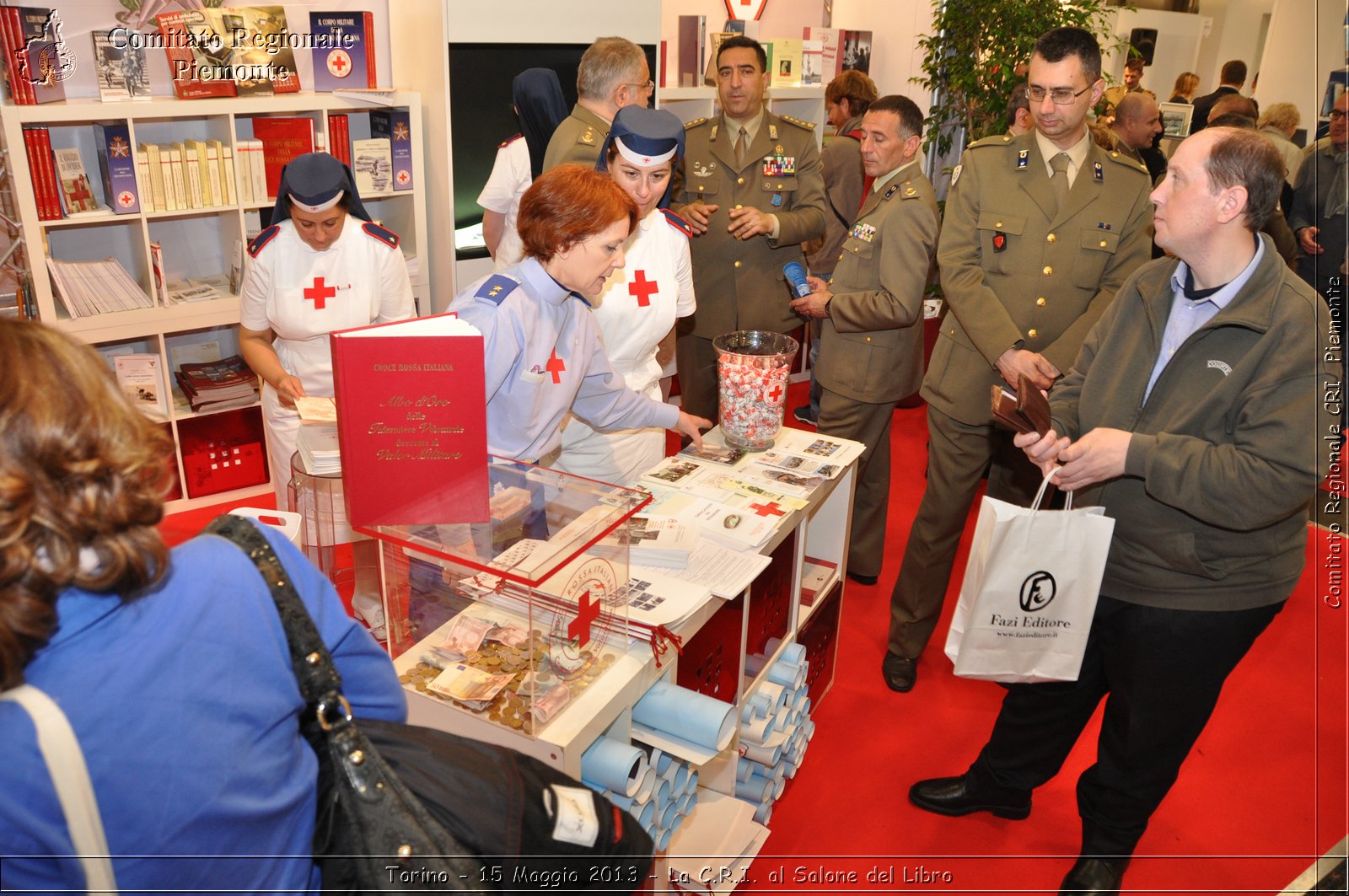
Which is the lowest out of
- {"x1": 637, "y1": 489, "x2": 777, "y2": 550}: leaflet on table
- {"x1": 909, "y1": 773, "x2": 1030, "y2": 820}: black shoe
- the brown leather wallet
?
{"x1": 909, "y1": 773, "x2": 1030, "y2": 820}: black shoe

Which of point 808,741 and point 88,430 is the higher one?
point 88,430

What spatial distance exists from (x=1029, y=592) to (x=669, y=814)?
0.89 meters

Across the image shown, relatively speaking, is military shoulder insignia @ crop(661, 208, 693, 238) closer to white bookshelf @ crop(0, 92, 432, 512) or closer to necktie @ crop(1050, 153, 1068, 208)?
necktie @ crop(1050, 153, 1068, 208)

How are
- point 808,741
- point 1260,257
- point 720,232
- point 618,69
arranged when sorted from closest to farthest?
point 1260,257 → point 808,741 → point 618,69 → point 720,232

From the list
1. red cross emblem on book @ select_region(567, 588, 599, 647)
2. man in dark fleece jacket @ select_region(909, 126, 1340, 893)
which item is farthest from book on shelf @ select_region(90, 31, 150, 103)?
man in dark fleece jacket @ select_region(909, 126, 1340, 893)

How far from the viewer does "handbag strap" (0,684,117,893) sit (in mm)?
841

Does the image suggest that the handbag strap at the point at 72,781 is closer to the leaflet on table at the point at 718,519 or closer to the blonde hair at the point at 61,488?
the blonde hair at the point at 61,488

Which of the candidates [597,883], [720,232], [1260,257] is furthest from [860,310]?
[597,883]

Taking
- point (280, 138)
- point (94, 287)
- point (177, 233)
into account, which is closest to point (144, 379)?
point (94, 287)

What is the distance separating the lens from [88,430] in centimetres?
88

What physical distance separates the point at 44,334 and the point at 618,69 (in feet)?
9.34

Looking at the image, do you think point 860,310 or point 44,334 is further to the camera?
point 860,310

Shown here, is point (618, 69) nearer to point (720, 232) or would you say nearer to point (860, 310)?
point (720, 232)

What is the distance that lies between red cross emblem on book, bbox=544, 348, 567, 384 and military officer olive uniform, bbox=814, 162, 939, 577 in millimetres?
1320
